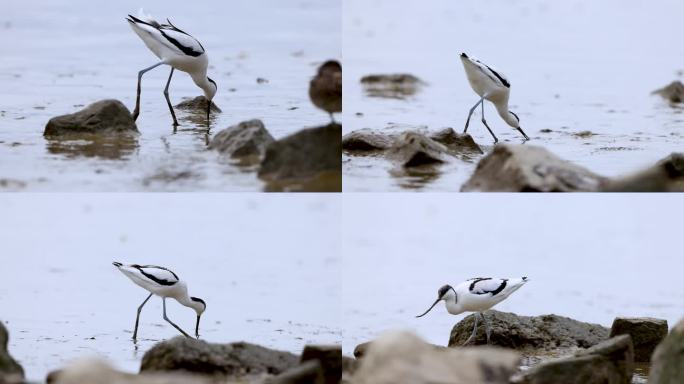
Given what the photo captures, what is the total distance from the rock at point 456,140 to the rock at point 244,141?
1.21m

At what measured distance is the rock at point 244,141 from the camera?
6.00 meters

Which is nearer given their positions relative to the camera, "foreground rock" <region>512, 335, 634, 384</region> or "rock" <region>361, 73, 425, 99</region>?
"foreground rock" <region>512, 335, 634, 384</region>

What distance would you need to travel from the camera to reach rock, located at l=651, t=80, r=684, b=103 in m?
9.65

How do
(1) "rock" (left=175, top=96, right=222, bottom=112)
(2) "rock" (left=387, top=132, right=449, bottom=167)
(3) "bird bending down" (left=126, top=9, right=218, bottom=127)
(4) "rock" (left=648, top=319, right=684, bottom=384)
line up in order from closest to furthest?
(4) "rock" (left=648, top=319, right=684, bottom=384) < (2) "rock" (left=387, top=132, right=449, bottom=167) < (3) "bird bending down" (left=126, top=9, right=218, bottom=127) < (1) "rock" (left=175, top=96, right=222, bottom=112)

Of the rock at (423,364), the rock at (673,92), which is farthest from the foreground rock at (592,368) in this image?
the rock at (673,92)

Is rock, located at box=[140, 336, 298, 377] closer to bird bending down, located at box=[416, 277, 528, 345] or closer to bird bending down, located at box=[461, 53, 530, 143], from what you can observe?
bird bending down, located at box=[416, 277, 528, 345]

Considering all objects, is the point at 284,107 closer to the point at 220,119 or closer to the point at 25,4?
the point at 220,119

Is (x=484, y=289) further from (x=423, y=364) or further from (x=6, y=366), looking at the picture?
(x=6, y=366)

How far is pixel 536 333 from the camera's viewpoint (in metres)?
6.94

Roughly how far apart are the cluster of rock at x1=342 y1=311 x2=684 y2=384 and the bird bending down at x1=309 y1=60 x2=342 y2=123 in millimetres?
1200

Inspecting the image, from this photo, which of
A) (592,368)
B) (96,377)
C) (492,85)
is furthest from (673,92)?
(96,377)

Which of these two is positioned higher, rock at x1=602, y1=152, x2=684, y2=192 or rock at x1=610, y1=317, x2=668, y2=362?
rock at x1=602, y1=152, x2=684, y2=192

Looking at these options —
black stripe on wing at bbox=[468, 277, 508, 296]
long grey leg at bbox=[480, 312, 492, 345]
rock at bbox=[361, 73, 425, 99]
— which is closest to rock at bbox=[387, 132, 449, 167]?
black stripe on wing at bbox=[468, 277, 508, 296]

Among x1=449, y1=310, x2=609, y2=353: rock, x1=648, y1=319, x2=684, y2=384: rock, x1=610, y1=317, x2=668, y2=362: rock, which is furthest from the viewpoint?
x1=449, y1=310, x2=609, y2=353: rock
